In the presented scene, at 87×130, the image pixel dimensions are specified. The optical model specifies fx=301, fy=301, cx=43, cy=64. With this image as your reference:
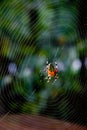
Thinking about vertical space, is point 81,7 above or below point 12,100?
above

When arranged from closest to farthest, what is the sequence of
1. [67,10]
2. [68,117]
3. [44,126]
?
1. [44,126]
2. [67,10]
3. [68,117]

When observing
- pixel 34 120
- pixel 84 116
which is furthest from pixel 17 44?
pixel 84 116

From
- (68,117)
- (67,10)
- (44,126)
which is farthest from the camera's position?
(68,117)

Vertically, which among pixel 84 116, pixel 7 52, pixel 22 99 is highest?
pixel 7 52

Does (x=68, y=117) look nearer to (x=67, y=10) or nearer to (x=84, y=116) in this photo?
(x=84, y=116)

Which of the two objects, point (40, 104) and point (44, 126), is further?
point (40, 104)

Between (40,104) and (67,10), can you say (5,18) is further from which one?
(40,104)
